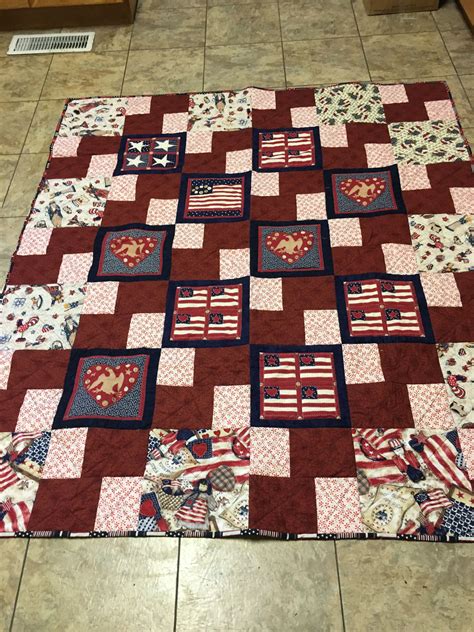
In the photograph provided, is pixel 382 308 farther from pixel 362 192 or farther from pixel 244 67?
pixel 244 67

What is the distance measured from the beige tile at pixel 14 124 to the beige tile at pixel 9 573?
1.77m

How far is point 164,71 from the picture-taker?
9.67 ft

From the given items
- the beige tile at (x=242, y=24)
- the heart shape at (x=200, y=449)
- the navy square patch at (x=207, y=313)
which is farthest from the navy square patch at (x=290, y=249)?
the beige tile at (x=242, y=24)

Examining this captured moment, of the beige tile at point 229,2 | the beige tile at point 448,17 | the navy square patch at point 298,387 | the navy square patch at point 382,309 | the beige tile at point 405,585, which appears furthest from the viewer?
the beige tile at point 229,2

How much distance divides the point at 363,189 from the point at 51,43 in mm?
2030

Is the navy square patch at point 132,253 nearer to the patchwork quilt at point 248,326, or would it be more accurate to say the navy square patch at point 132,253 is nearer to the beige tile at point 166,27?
the patchwork quilt at point 248,326

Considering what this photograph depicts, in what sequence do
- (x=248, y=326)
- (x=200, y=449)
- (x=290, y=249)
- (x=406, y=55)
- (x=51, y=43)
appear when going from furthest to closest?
(x=51, y=43)
(x=406, y=55)
(x=290, y=249)
(x=248, y=326)
(x=200, y=449)

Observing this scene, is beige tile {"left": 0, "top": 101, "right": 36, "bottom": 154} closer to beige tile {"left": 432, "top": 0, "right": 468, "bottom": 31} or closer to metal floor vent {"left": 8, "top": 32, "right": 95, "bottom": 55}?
metal floor vent {"left": 8, "top": 32, "right": 95, "bottom": 55}

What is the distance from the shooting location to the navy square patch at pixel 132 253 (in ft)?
6.87

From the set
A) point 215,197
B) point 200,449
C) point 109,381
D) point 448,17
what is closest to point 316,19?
point 448,17

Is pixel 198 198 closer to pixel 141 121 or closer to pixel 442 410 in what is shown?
pixel 141 121

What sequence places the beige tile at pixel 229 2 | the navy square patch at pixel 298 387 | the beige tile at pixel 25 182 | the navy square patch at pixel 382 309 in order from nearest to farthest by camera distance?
the navy square patch at pixel 298 387 < the navy square patch at pixel 382 309 < the beige tile at pixel 25 182 < the beige tile at pixel 229 2

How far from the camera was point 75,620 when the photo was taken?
1.46 meters

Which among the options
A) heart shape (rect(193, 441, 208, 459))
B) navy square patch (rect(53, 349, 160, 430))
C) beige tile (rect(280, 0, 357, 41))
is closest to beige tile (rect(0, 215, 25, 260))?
navy square patch (rect(53, 349, 160, 430))
